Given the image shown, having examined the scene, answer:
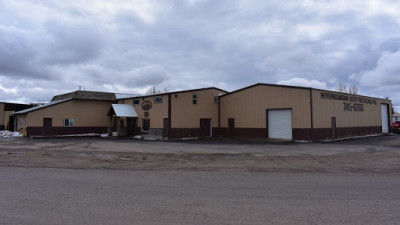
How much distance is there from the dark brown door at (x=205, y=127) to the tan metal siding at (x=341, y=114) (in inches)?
459

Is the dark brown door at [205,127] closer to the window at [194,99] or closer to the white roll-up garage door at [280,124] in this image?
the window at [194,99]

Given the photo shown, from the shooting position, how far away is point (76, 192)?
715 centimetres

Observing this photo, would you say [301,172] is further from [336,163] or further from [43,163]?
[43,163]

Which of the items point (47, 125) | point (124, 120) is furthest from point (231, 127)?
point (47, 125)

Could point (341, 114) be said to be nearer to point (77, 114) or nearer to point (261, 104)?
point (261, 104)

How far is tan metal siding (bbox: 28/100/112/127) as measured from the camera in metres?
33.2

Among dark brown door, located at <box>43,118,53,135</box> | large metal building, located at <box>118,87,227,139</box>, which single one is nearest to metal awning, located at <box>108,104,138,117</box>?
large metal building, located at <box>118,87,227,139</box>

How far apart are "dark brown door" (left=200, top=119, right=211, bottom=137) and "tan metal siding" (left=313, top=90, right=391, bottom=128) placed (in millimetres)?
11649

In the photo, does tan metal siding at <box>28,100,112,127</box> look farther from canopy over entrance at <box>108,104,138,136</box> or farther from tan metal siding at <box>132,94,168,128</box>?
tan metal siding at <box>132,94,168,128</box>

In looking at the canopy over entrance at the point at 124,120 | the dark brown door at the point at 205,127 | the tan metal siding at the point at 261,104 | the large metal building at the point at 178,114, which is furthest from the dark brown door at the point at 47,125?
the tan metal siding at the point at 261,104

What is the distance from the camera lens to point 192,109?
30.8m

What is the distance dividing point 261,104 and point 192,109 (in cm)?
728

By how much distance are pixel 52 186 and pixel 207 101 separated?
81.6 feet

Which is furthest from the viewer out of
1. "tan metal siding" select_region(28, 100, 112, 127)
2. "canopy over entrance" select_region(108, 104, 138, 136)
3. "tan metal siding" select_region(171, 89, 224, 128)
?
"tan metal siding" select_region(28, 100, 112, 127)
